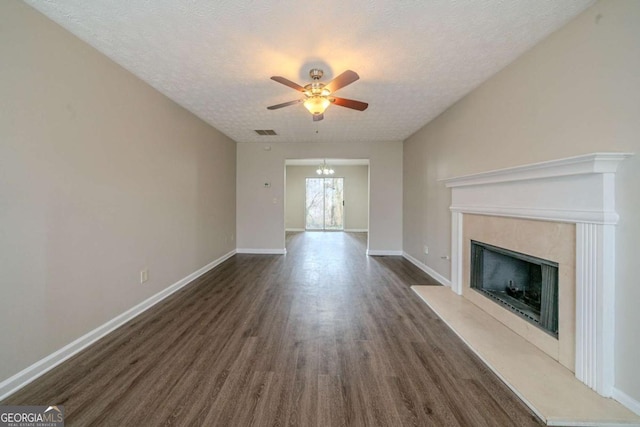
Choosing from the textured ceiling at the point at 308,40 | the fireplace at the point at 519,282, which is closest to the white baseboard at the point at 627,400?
the fireplace at the point at 519,282

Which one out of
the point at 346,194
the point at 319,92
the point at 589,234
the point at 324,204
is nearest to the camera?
the point at 589,234

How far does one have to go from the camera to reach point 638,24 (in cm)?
144

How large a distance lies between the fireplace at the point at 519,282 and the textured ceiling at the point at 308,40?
1843mm

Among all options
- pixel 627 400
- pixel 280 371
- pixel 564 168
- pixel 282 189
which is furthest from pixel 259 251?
pixel 627 400

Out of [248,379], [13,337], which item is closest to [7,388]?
[13,337]

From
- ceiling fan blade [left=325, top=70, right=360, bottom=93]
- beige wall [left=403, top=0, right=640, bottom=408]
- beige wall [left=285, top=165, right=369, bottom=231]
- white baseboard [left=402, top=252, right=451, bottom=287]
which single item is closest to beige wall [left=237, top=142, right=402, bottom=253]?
white baseboard [left=402, top=252, right=451, bottom=287]

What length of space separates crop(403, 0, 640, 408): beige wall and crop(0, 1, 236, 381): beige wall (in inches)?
150

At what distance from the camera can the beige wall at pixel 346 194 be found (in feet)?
32.2

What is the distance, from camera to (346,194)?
988cm

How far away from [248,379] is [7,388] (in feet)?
4.83

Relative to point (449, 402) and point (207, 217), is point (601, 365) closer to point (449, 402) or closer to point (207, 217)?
point (449, 402)

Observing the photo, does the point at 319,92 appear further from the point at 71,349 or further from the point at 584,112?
the point at 71,349

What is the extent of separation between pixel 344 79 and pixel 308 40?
1.38 feet

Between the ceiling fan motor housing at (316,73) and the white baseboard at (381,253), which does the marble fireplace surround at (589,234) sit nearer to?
the ceiling fan motor housing at (316,73)
